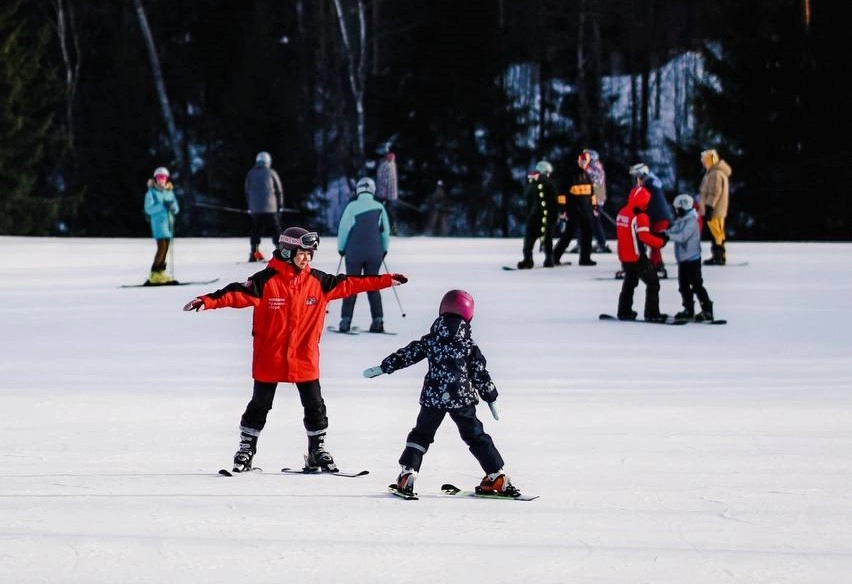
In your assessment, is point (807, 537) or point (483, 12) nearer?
point (807, 537)

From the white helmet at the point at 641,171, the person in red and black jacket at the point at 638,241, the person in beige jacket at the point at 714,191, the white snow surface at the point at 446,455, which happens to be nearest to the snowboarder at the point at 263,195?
the white snow surface at the point at 446,455

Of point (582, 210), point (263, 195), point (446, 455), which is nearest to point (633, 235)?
point (582, 210)

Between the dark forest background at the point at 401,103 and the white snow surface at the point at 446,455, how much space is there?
20.6 meters

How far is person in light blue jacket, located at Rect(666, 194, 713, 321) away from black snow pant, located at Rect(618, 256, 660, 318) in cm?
24

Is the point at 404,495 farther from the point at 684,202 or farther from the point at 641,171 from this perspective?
the point at 641,171

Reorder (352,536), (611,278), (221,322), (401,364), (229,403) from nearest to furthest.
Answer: (352,536), (401,364), (229,403), (221,322), (611,278)

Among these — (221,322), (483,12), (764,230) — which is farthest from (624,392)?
(483,12)

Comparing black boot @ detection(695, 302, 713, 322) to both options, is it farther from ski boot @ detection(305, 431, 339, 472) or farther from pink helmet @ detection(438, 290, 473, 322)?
pink helmet @ detection(438, 290, 473, 322)

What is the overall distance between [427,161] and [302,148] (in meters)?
3.23

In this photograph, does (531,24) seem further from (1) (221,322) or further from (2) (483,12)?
(1) (221,322)

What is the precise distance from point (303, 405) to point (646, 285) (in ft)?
26.6

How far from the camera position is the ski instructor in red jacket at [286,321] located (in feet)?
24.4

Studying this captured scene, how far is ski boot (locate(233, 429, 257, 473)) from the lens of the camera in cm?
759

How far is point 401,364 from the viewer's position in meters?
6.97
